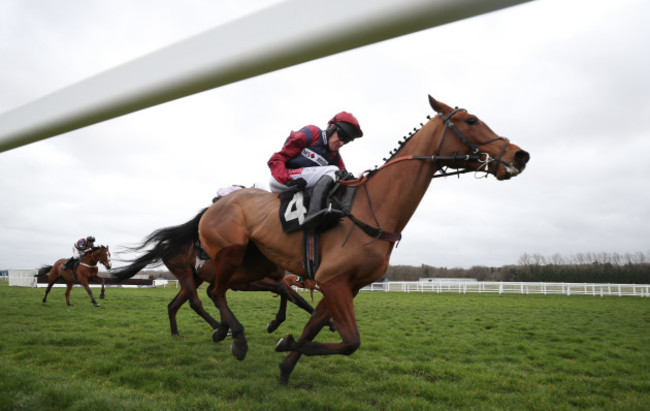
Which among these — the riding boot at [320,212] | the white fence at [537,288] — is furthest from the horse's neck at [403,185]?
the white fence at [537,288]

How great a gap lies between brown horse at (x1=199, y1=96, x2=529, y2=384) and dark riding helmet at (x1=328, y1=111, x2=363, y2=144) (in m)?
0.53

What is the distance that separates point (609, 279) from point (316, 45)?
48276 mm

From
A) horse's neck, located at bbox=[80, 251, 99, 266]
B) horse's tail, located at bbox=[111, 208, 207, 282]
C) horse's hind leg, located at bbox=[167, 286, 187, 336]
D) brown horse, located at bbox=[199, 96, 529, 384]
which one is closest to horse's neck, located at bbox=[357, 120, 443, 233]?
brown horse, located at bbox=[199, 96, 529, 384]

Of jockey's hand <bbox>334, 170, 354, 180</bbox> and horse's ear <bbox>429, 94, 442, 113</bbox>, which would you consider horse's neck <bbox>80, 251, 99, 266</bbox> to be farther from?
horse's ear <bbox>429, 94, 442, 113</bbox>

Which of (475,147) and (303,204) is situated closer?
(475,147)

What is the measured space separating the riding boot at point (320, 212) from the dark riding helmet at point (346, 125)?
0.67 m

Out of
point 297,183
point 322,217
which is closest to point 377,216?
point 322,217

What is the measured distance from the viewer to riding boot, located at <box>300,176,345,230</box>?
364 centimetres

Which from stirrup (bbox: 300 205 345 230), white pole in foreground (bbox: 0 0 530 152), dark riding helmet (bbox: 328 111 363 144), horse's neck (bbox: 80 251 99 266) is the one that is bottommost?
horse's neck (bbox: 80 251 99 266)

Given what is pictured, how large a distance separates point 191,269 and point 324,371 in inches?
130

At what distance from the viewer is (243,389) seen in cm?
411

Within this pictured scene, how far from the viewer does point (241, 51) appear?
58 centimetres

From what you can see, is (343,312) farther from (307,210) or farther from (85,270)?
(85,270)

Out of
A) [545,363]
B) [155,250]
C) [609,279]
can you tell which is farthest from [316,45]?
[609,279]
